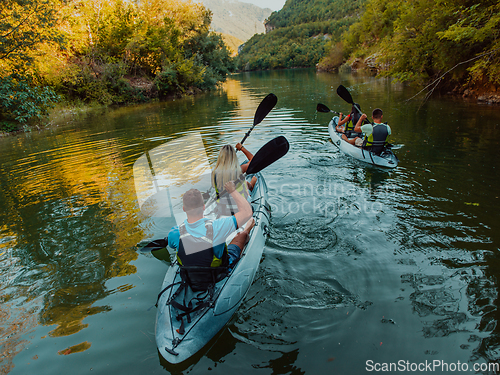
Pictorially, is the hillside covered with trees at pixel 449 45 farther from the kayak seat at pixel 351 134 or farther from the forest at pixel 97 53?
the forest at pixel 97 53

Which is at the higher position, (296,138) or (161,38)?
(161,38)

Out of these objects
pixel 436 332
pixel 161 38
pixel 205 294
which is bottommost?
pixel 436 332

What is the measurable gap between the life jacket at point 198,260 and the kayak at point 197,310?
12 centimetres

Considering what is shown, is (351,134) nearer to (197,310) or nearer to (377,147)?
(377,147)

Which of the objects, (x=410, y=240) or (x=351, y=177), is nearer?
(x=410, y=240)

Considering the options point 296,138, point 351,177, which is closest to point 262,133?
point 296,138

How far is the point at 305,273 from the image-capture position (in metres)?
3.68

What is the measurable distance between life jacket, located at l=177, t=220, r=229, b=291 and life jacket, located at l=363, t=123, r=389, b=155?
215 inches

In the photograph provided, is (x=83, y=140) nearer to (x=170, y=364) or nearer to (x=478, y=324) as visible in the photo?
(x=170, y=364)

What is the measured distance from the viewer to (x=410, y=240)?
13.7 feet

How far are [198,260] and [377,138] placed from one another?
5.79 metres

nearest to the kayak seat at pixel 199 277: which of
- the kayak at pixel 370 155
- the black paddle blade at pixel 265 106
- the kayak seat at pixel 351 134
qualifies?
the black paddle blade at pixel 265 106

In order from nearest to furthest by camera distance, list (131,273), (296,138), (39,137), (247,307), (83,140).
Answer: (247,307) → (131,273) → (296,138) → (83,140) → (39,137)

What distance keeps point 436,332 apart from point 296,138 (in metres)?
7.88
